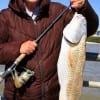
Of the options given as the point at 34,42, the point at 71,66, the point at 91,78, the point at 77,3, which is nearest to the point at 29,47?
the point at 34,42

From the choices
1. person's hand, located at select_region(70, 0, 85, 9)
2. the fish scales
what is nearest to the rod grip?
the fish scales

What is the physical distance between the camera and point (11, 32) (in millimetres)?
5934

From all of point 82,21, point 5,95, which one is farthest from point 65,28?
point 5,95

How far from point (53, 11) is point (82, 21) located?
2.29 ft

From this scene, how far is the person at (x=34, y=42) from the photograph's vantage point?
19.1ft

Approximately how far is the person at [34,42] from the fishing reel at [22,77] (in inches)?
1.9

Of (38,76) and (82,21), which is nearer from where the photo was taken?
(82,21)

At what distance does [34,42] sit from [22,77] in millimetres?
404

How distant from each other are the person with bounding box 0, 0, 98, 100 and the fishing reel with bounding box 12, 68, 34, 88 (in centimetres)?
5

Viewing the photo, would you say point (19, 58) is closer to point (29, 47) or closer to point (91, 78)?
point (29, 47)

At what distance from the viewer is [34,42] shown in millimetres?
5746

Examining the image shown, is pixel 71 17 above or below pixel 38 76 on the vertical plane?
above

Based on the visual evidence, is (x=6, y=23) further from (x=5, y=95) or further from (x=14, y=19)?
(x=5, y=95)

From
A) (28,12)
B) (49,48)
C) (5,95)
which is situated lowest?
(5,95)
